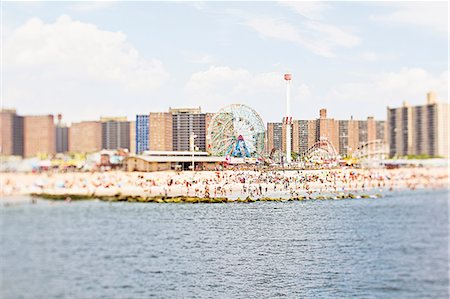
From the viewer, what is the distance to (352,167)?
5.53 metres

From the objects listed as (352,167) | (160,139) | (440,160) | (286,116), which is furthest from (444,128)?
(160,139)

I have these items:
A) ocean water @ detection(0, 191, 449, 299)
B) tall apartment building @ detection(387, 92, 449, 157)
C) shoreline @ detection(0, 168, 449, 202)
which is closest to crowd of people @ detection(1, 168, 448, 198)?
shoreline @ detection(0, 168, 449, 202)

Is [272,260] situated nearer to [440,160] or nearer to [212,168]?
[212,168]

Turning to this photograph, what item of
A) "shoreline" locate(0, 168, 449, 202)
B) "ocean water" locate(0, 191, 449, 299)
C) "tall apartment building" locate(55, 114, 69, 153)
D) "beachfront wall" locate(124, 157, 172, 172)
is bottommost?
"ocean water" locate(0, 191, 449, 299)

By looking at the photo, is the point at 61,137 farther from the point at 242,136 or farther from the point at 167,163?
the point at 242,136

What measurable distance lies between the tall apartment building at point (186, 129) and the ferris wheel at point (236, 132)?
0.07m

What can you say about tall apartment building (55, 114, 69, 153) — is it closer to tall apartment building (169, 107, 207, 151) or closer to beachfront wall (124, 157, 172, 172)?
beachfront wall (124, 157, 172, 172)

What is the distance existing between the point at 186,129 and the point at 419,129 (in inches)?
92.8

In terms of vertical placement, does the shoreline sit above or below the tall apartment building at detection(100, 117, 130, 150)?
below

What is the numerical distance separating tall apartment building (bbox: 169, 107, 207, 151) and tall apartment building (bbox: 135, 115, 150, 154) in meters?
0.23

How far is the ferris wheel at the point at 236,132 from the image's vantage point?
4.98 m

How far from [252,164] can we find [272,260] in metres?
0.89

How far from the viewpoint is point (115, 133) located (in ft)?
15.9

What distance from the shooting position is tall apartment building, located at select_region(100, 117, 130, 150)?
4801 millimetres
